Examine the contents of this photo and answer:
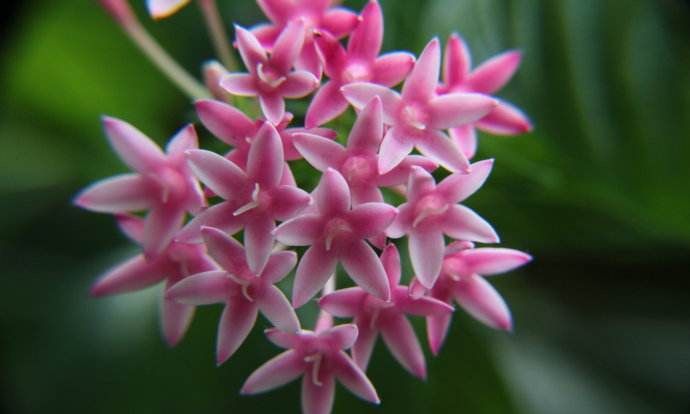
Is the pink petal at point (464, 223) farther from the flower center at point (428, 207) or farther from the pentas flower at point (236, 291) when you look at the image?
the pentas flower at point (236, 291)

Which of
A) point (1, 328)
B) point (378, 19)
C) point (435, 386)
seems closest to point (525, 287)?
point (435, 386)

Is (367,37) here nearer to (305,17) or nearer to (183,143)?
(305,17)

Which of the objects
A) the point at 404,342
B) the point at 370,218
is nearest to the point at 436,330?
the point at 404,342

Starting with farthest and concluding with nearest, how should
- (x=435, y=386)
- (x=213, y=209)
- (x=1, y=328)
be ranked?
(x=1, y=328) < (x=435, y=386) < (x=213, y=209)

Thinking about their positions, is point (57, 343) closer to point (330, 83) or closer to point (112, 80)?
point (112, 80)

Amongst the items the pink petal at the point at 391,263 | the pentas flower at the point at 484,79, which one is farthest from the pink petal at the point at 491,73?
the pink petal at the point at 391,263
